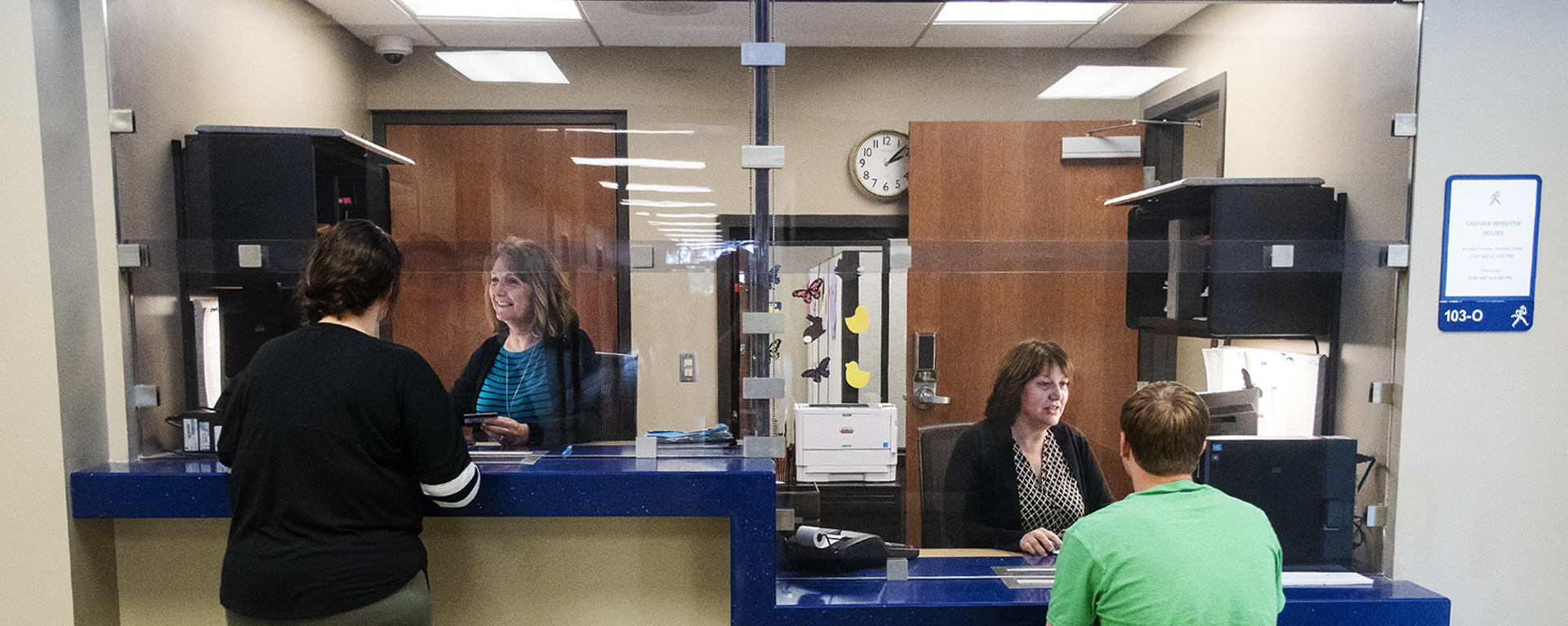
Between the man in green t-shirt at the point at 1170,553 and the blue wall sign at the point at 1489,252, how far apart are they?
913 mm

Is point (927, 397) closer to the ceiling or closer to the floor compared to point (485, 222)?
closer to the floor

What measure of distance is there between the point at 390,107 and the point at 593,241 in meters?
0.63

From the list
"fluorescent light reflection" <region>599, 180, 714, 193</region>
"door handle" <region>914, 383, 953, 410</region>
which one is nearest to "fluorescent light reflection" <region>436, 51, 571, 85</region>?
"fluorescent light reflection" <region>599, 180, 714, 193</region>

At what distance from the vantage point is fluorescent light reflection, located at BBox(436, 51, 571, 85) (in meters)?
1.74

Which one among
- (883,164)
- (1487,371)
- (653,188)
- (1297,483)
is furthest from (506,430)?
(1487,371)

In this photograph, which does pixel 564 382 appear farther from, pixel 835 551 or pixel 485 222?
pixel 835 551

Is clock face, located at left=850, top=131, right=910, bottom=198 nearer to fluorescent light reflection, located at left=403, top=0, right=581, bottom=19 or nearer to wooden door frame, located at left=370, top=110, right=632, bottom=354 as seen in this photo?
wooden door frame, located at left=370, top=110, right=632, bottom=354

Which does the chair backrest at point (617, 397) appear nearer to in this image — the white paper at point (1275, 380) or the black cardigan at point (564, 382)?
the black cardigan at point (564, 382)

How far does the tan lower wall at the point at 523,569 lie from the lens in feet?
5.44

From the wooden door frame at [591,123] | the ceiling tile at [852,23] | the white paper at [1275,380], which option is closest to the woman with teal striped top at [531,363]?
the wooden door frame at [591,123]

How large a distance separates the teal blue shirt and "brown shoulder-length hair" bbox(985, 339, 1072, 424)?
621 mm

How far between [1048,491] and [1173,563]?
728 millimetres

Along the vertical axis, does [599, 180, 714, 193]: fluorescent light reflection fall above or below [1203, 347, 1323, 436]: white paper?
above

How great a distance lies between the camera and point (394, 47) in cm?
174
